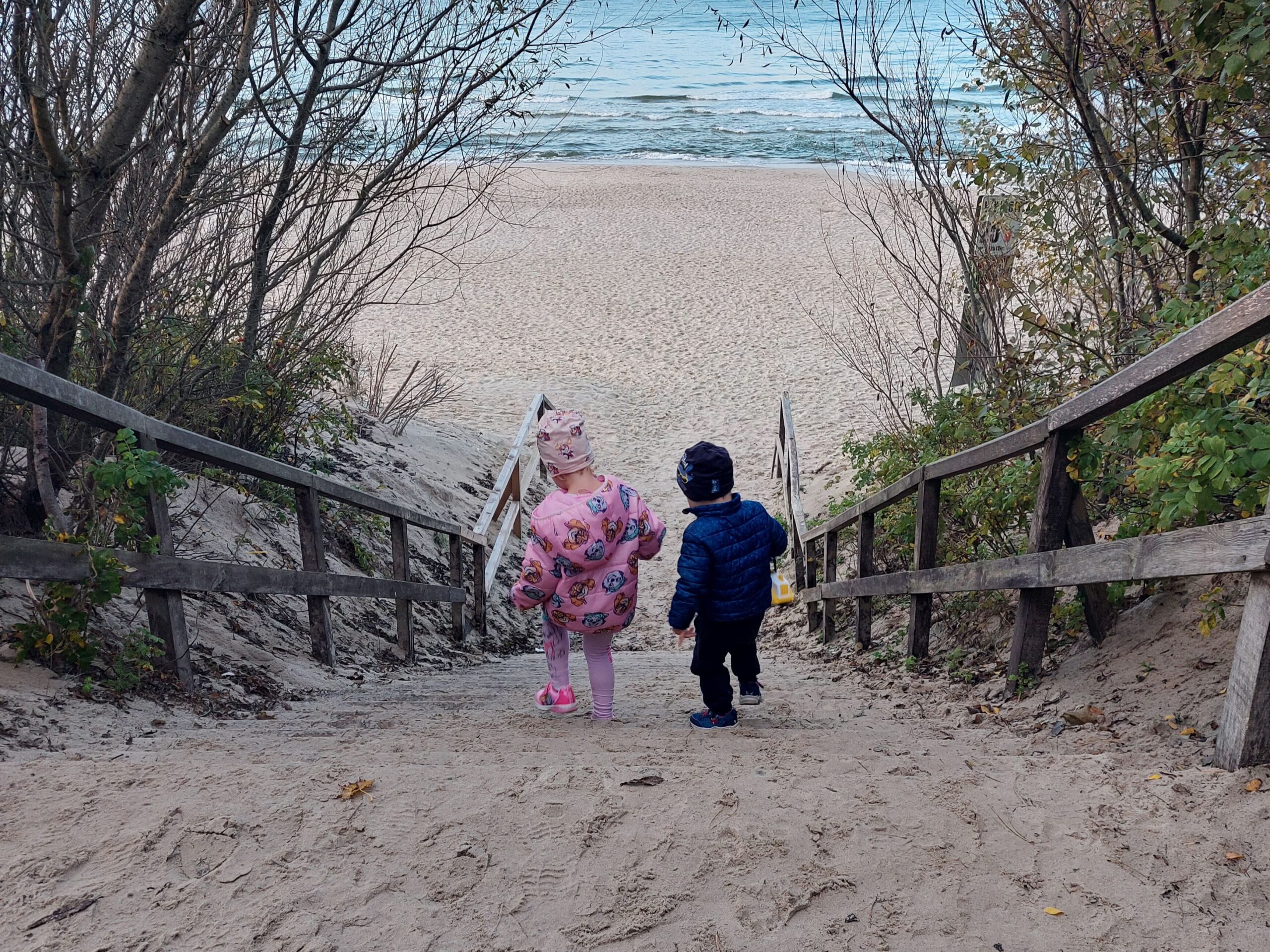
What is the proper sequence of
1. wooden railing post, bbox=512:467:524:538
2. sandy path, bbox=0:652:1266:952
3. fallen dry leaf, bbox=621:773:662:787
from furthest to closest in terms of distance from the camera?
wooden railing post, bbox=512:467:524:538 → fallen dry leaf, bbox=621:773:662:787 → sandy path, bbox=0:652:1266:952

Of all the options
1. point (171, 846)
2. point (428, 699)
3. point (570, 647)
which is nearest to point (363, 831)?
point (171, 846)

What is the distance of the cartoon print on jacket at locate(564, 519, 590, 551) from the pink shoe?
764mm

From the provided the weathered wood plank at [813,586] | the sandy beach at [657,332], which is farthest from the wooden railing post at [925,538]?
the sandy beach at [657,332]

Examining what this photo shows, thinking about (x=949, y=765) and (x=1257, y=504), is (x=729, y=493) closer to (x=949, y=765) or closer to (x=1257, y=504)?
(x=949, y=765)

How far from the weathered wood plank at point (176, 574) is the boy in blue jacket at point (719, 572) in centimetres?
182

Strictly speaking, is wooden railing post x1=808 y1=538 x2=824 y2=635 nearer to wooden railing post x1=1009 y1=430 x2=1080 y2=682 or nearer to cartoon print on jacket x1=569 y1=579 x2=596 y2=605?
wooden railing post x1=1009 y1=430 x2=1080 y2=682

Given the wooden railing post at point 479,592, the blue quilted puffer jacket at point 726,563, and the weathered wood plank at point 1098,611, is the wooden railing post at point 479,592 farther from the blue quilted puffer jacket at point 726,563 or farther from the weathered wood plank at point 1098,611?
the weathered wood plank at point 1098,611

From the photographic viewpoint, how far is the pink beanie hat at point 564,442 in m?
4.16

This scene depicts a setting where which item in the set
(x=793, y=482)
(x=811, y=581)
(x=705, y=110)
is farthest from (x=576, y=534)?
(x=705, y=110)

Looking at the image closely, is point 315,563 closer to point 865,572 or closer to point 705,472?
point 705,472

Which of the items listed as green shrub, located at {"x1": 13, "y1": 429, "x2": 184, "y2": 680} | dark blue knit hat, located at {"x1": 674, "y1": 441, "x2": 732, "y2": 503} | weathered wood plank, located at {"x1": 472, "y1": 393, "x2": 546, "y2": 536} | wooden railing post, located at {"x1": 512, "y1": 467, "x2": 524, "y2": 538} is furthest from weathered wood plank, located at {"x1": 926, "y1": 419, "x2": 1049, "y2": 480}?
wooden railing post, located at {"x1": 512, "y1": 467, "x2": 524, "y2": 538}

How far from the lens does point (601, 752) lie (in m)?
3.43

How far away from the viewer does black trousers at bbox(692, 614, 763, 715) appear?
4.40 m

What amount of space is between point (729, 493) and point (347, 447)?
6.47 meters
